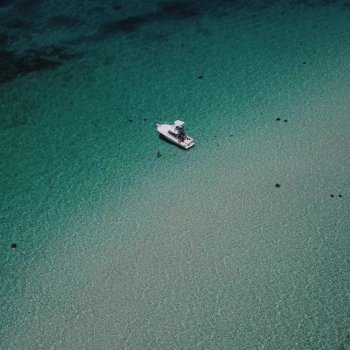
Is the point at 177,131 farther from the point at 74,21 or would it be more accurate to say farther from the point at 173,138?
the point at 74,21

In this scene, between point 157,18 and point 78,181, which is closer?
point 78,181

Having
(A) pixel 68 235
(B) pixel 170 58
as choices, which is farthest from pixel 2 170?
(B) pixel 170 58

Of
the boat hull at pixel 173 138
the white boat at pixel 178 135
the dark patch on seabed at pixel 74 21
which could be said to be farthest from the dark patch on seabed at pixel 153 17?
the white boat at pixel 178 135

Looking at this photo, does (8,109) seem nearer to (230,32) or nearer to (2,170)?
(2,170)

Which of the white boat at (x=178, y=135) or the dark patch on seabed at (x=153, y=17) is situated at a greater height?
the dark patch on seabed at (x=153, y=17)

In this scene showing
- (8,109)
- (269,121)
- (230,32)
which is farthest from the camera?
(230,32)

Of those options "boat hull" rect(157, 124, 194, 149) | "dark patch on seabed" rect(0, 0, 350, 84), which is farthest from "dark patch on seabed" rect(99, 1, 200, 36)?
"boat hull" rect(157, 124, 194, 149)

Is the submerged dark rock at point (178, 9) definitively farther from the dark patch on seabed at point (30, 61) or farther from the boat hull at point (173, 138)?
the boat hull at point (173, 138)
